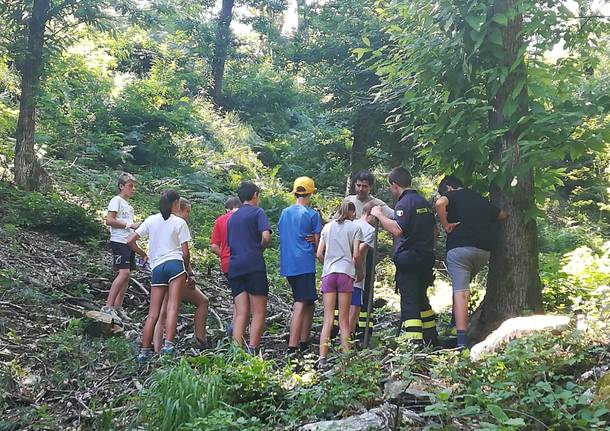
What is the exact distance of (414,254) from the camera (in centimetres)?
596

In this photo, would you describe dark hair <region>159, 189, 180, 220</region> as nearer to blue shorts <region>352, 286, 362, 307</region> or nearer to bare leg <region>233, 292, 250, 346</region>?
bare leg <region>233, 292, 250, 346</region>

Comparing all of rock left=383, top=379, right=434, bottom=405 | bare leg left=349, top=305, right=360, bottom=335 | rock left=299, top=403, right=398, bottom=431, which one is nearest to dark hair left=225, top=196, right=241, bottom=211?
bare leg left=349, top=305, right=360, bottom=335

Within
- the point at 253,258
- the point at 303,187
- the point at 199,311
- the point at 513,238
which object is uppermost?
the point at 303,187

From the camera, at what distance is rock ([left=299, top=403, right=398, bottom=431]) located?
3.67 metres

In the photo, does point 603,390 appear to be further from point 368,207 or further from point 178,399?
point 368,207

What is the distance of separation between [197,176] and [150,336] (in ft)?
38.3

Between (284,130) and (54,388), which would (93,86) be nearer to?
(284,130)

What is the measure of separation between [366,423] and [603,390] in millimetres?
1448

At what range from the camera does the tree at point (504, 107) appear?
5797 mm

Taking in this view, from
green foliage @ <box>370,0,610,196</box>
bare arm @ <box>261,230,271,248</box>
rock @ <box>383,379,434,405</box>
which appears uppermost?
green foliage @ <box>370,0,610,196</box>

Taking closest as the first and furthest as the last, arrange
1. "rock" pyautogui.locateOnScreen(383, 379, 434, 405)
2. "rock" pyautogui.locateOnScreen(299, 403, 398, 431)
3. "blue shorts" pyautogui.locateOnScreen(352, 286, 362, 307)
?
"rock" pyautogui.locateOnScreen(299, 403, 398, 431) < "rock" pyautogui.locateOnScreen(383, 379, 434, 405) < "blue shorts" pyautogui.locateOnScreen(352, 286, 362, 307)

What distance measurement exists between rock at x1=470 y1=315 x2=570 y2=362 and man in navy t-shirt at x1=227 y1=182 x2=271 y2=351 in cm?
232

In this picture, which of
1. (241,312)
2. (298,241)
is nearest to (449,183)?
(298,241)

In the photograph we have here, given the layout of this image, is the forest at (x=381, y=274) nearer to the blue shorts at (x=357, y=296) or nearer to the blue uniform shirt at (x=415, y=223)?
the blue uniform shirt at (x=415, y=223)
